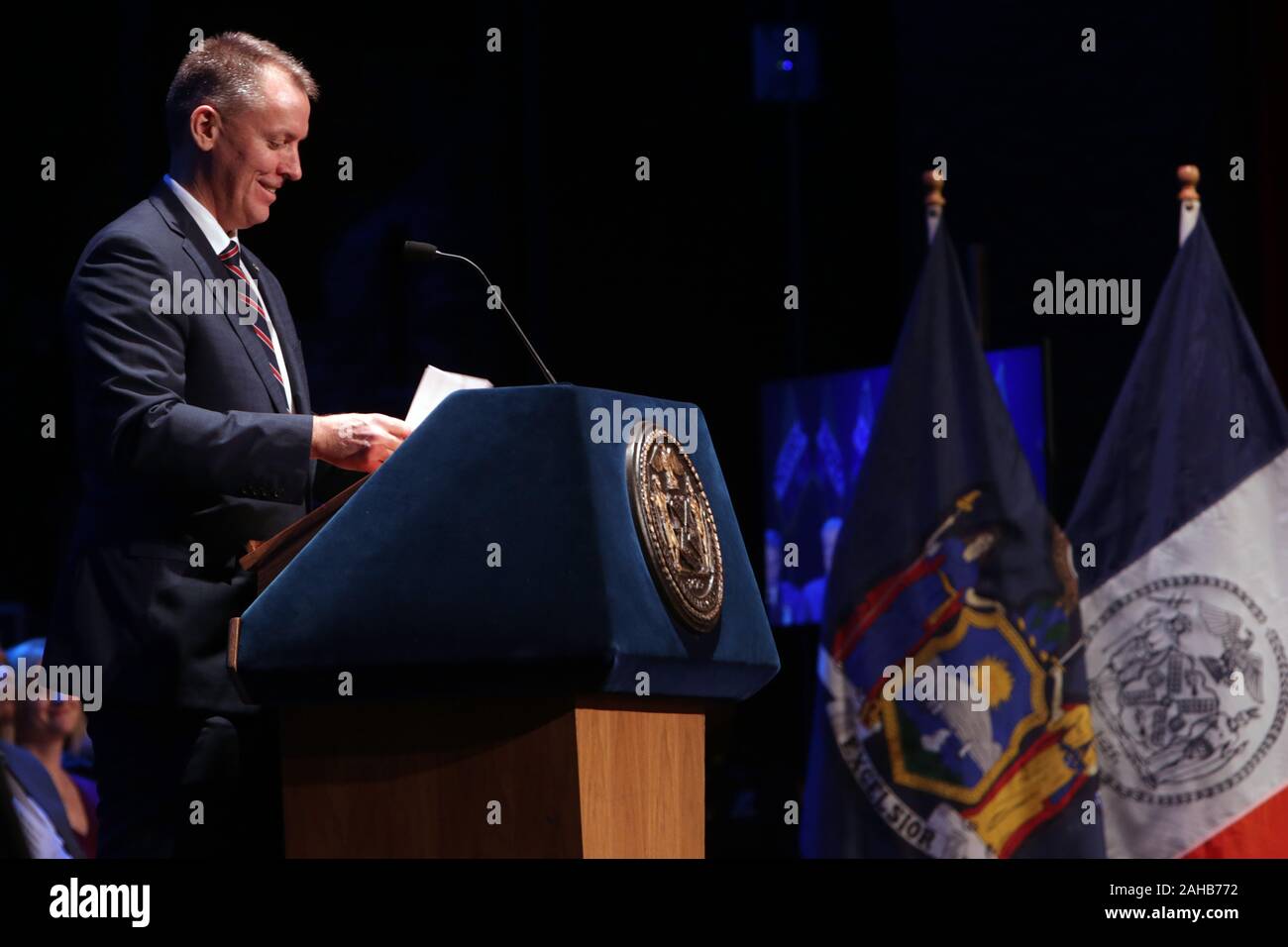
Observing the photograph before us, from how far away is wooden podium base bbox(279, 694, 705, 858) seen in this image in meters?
1.70

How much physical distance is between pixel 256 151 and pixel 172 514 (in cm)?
50

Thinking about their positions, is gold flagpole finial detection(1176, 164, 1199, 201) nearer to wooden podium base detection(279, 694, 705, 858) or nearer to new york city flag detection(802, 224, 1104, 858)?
new york city flag detection(802, 224, 1104, 858)

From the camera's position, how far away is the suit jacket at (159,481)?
192 cm

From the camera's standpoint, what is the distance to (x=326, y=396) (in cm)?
538

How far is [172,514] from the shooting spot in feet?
6.58

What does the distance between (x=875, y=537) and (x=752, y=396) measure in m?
1.45

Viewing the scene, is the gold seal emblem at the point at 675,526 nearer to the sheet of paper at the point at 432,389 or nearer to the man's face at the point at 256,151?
the sheet of paper at the point at 432,389

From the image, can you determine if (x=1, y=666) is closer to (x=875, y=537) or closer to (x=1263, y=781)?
(x=875, y=537)

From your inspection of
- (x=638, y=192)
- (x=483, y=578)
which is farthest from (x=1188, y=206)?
(x=483, y=578)

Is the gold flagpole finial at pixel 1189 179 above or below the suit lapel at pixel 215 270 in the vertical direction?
above

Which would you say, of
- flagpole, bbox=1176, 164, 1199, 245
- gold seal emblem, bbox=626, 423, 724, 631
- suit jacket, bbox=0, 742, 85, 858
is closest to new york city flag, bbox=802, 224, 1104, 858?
flagpole, bbox=1176, 164, 1199, 245

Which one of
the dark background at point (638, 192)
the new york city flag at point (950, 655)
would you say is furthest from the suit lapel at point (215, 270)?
the dark background at point (638, 192)

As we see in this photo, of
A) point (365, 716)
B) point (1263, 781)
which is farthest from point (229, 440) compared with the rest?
point (1263, 781)

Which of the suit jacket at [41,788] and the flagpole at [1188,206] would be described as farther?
the flagpole at [1188,206]
